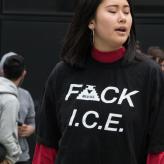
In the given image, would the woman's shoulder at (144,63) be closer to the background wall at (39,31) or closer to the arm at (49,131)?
the arm at (49,131)

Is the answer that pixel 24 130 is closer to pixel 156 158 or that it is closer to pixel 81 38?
pixel 81 38

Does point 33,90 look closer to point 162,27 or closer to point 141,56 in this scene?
point 162,27

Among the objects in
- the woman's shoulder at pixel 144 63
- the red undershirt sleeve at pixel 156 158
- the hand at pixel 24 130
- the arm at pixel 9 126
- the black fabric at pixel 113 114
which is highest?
the woman's shoulder at pixel 144 63

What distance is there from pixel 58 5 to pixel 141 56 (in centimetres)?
546

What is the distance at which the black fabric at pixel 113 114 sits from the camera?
10.8 ft

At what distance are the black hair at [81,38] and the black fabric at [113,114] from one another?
8 cm

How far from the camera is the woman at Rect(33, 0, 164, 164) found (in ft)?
10.8

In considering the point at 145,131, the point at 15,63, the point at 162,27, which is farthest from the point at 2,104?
the point at 162,27

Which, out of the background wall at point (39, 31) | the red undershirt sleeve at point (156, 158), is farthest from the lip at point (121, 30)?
the background wall at point (39, 31)

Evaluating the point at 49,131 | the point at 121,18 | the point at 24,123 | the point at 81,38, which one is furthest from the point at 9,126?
the point at 121,18

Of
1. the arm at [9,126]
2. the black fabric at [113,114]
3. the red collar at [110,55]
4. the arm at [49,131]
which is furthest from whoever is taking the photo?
the arm at [9,126]

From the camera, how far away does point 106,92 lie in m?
3.35

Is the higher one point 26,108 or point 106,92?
point 106,92

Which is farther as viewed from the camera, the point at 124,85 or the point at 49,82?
the point at 49,82
